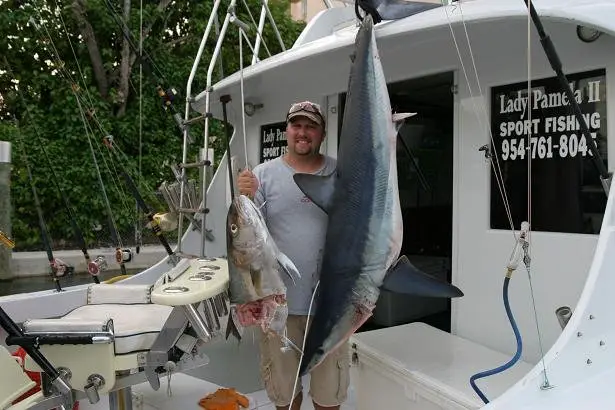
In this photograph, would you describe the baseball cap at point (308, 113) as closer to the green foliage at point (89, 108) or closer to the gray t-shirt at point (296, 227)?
the gray t-shirt at point (296, 227)

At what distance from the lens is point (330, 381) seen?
8.33 feet

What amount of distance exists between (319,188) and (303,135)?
1.85 ft

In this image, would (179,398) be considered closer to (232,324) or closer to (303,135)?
(232,324)

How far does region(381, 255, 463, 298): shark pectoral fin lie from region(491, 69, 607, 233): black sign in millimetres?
1096

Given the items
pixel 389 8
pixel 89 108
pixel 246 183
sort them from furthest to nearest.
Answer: pixel 89 108 → pixel 389 8 → pixel 246 183

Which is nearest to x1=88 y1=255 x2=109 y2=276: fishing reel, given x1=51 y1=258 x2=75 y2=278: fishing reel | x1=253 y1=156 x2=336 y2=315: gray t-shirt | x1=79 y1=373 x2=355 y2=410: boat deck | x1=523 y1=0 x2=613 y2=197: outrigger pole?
x1=51 y1=258 x2=75 y2=278: fishing reel

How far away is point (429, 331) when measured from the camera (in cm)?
316

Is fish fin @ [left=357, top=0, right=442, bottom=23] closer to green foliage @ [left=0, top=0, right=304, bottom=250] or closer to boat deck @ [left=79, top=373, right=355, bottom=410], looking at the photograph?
boat deck @ [left=79, top=373, right=355, bottom=410]

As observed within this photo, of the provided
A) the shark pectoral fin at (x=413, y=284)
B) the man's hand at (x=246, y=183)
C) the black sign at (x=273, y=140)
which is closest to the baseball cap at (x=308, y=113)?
the man's hand at (x=246, y=183)

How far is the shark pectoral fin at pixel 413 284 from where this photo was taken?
1803 millimetres

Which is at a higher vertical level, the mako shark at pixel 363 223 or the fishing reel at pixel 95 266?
the mako shark at pixel 363 223

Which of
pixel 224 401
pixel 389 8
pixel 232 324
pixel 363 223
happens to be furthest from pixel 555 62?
pixel 224 401

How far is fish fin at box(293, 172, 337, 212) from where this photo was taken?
1.97m

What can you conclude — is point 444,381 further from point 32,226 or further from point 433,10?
point 32,226
